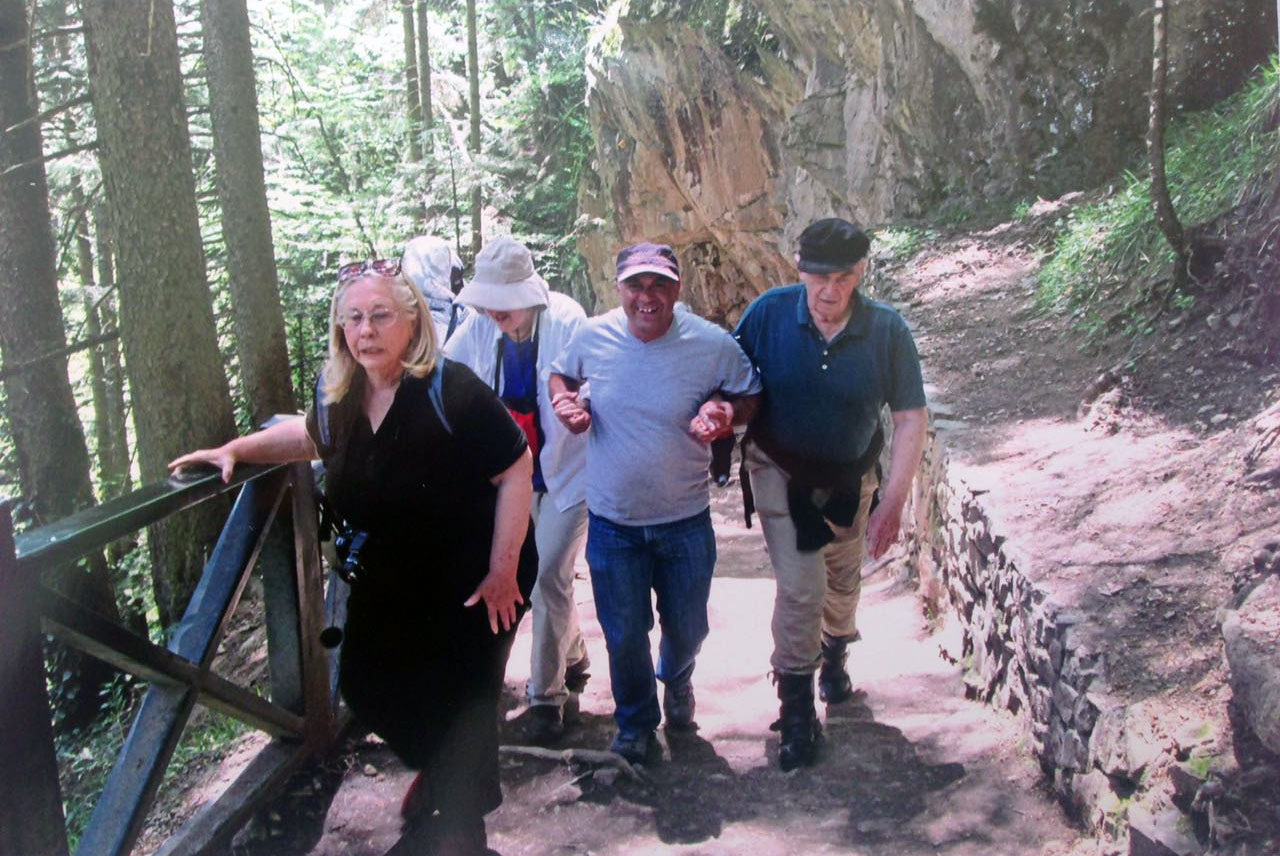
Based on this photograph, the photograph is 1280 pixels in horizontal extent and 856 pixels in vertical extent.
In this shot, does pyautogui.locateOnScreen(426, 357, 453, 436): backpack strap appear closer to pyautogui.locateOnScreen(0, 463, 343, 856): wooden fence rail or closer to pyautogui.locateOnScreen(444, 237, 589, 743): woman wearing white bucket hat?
pyautogui.locateOnScreen(0, 463, 343, 856): wooden fence rail

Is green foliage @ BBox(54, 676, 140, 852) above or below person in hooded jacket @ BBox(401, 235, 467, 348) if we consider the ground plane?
below

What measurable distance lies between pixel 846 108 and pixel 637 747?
1254cm

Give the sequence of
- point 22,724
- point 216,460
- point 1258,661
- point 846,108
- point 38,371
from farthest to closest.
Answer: point 846,108
point 38,371
point 216,460
point 1258,661
point 22,724

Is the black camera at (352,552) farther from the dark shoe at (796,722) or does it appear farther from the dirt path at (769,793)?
the dark shoe at (796,722)

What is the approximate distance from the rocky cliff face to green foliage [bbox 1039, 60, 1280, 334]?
117 centimetres

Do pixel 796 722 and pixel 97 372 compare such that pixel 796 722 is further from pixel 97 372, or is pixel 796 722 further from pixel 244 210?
pixel 97 372

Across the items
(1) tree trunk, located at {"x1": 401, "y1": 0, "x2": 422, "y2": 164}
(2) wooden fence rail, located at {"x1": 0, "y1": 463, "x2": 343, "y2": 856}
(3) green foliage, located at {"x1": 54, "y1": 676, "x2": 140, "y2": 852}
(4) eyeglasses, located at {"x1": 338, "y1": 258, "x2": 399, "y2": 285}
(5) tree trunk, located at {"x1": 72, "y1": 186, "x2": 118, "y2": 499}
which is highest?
(1) tree trunk, located at {"x1": 401, "y1": 0, "x2": 422, "y2": 164}

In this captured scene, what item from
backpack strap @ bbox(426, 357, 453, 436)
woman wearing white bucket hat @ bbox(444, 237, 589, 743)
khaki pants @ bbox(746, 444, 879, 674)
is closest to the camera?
backpack strap @ bbox(426, 357, 453, 436)

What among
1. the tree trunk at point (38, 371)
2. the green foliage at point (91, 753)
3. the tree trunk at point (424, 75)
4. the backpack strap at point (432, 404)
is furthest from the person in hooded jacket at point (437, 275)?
the tree trunk at point (424, 75)

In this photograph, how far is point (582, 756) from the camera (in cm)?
421

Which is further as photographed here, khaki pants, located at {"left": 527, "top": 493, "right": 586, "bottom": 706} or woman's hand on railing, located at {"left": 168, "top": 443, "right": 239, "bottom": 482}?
khaki pants, located at {"left": 527, "top": 493, "right": 586, "bottom": 706}

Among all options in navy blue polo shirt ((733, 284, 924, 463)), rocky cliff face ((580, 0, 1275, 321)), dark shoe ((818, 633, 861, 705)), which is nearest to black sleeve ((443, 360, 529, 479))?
navy blue polo shirt ((733, 284, 924, 463))

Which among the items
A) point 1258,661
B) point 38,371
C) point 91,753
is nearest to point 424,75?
point 38,371

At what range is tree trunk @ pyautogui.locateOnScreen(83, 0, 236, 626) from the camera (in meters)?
6.12
